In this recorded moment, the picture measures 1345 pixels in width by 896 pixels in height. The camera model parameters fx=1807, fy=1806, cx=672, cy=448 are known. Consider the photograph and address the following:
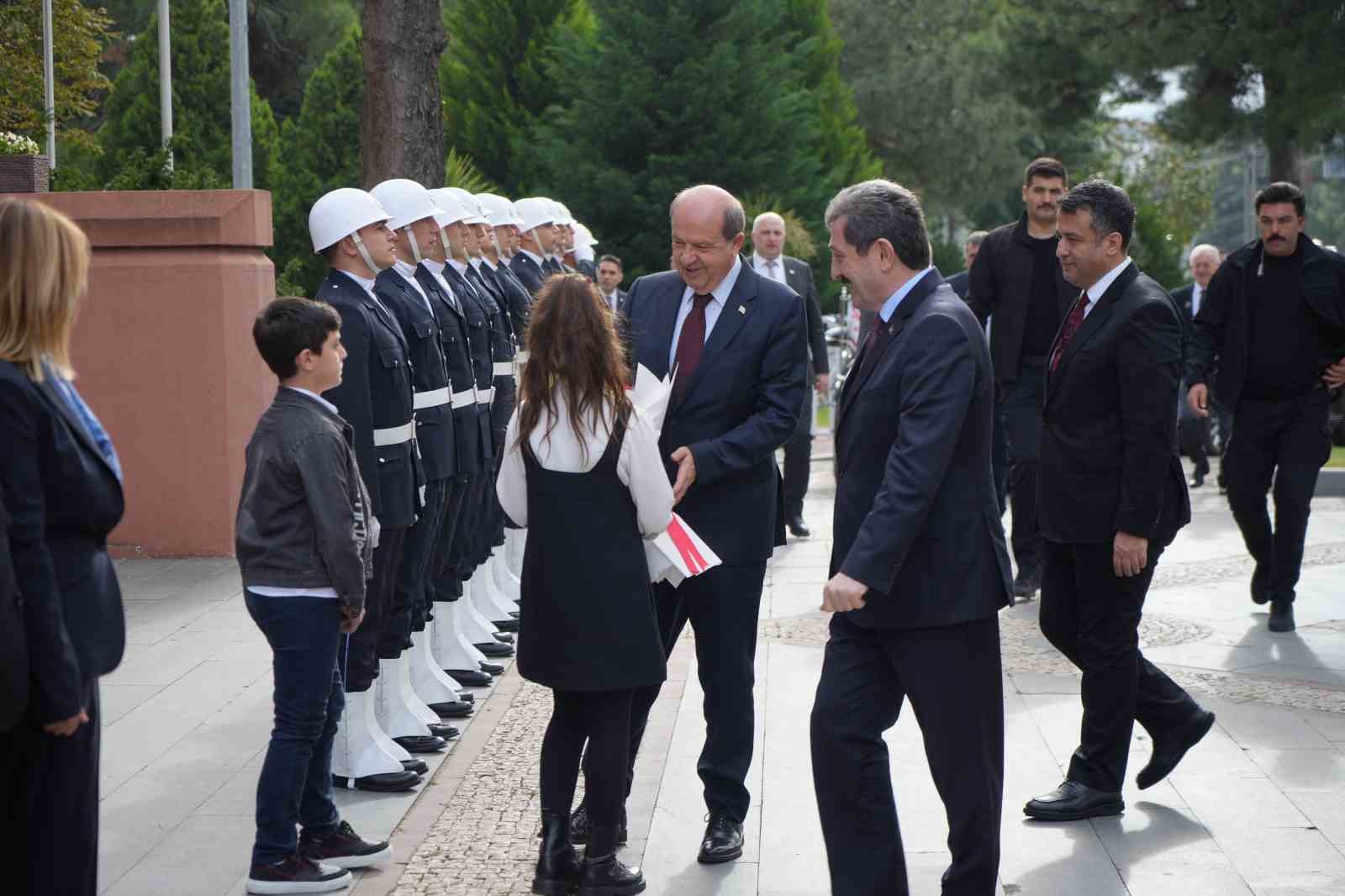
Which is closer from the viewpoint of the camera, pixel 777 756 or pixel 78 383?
pixel 777 756

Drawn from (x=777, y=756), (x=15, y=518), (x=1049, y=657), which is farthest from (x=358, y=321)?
(x=1049, y=657)

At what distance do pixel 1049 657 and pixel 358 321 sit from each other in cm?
397

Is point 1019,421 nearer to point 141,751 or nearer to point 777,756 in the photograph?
point 777,756

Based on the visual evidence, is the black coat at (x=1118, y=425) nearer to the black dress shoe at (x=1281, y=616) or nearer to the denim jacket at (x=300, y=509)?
the denim jacket at (x=300, y=509)

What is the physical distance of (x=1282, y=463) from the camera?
891cm

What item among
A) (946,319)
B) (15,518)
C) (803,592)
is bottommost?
(803,592)

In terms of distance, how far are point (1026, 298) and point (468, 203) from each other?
2919 millimetres

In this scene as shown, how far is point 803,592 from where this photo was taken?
33.7ft

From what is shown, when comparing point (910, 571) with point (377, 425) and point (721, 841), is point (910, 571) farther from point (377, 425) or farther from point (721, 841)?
point (377, 425)

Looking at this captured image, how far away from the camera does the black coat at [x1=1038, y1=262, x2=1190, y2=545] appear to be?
18.6ft

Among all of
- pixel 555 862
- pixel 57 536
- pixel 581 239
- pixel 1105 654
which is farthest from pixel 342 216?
pixel 581 239

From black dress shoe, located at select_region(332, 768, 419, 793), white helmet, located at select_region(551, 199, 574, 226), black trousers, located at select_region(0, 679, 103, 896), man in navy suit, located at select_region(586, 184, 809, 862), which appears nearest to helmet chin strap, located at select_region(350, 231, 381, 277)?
man in navy suit, located at select_region(586, 184, 809, 862)

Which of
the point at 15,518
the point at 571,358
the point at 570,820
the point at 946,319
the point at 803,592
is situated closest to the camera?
the point at 15,518

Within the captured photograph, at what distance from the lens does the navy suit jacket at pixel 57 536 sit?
3.41m
